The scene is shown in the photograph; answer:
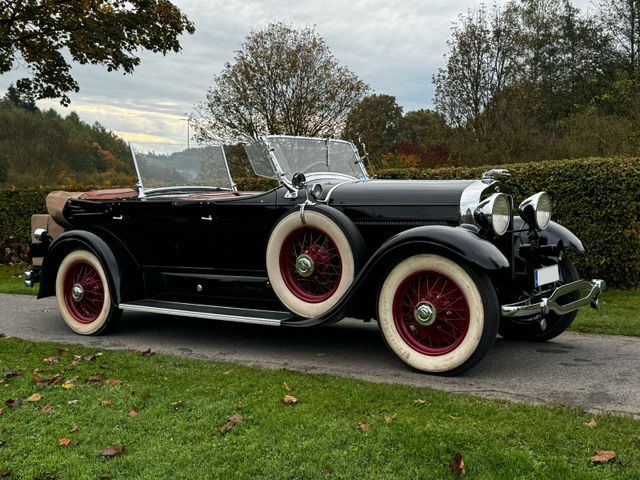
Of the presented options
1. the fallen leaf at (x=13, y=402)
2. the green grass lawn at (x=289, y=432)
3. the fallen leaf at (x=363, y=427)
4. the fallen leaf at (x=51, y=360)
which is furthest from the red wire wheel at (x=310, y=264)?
the fallen leaf at (x=13, y=402)

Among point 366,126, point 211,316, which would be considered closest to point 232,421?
point 211,316

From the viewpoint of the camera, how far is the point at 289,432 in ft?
11.0

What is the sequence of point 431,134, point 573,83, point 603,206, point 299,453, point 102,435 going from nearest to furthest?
point 299,453 → point 102,435 → point 603,206 → point 431,134 → point 573,83

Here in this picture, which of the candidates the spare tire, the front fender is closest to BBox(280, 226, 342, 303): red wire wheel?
the spare tire

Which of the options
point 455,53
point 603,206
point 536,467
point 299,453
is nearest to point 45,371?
point 299,453

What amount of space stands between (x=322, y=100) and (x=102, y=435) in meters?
16.1

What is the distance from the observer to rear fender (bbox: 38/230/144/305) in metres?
6.16

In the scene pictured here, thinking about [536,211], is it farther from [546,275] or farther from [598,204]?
[598,204]

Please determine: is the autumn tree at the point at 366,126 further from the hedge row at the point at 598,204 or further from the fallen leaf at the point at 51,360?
the fallen leaf at the point at 51,360

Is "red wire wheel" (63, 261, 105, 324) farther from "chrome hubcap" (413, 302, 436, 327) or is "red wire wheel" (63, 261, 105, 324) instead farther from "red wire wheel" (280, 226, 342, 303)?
"chrome hubcap" (413, 302, 436, 327)

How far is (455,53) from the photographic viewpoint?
1958cm

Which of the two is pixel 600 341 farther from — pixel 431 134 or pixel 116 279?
pixel 431 134

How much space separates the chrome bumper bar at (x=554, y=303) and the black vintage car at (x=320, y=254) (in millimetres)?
11

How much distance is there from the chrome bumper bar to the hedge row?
3.08m
